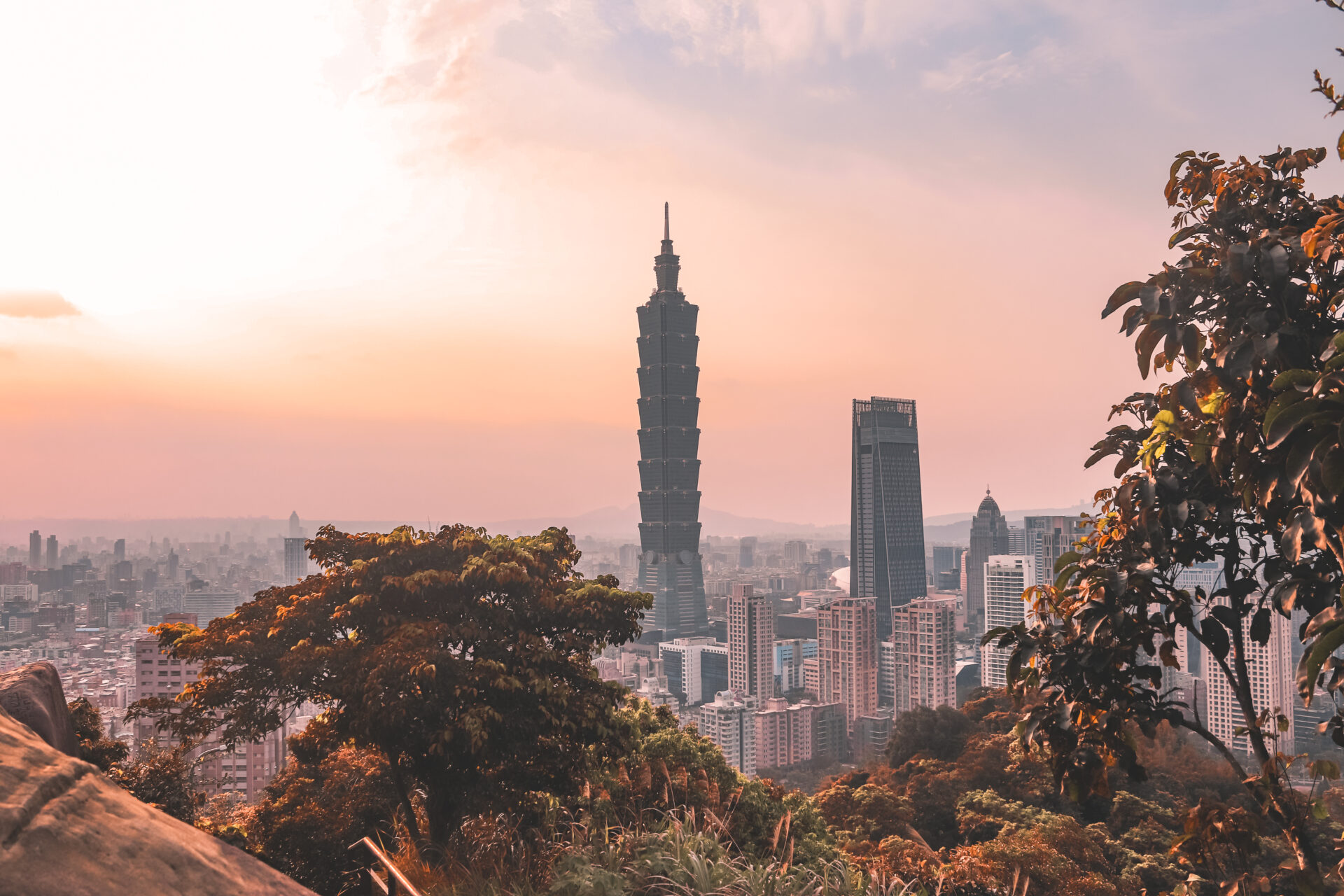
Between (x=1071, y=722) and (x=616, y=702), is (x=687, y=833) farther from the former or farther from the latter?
(x=616, y=702)

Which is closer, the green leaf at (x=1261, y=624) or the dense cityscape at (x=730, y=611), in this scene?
the green leaf at (x=1261, y=624)

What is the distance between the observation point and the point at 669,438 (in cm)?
8662

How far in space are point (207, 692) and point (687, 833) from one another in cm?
331

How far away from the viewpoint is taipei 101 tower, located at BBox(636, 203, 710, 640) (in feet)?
283

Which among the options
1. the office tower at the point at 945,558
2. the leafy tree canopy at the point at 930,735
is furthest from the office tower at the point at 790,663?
the office tower at the point at 945,558

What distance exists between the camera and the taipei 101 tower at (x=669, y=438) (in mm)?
86250

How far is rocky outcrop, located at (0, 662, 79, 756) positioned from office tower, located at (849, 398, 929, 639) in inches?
3312

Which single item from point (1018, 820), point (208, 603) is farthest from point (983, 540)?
point (1018, 820)

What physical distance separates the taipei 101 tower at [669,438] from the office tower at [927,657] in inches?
1420

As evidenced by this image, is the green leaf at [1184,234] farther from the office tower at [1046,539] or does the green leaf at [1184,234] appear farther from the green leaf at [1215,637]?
the office tower at [1046,539]

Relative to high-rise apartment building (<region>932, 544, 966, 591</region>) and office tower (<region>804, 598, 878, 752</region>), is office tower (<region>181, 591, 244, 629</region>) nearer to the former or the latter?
office tower (<region>804, 598, 878, 752</region>)

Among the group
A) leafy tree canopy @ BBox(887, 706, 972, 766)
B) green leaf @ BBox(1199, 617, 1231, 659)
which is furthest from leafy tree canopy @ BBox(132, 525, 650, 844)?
leafy tree canopy @ BBox(887, 706, 972, 766)

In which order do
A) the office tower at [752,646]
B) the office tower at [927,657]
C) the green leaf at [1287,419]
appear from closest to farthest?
the green leaf at [1287,419], the office tower at [927,657], the office tower at [752,646]

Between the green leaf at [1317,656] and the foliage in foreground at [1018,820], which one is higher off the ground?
the green leaf at [1317,656]
